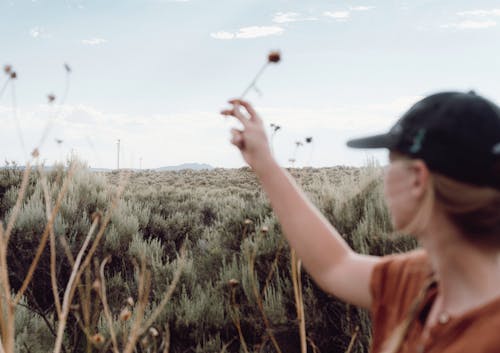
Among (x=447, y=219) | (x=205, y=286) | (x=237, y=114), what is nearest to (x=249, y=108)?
(x=237, y=114)

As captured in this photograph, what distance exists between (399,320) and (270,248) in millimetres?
3490

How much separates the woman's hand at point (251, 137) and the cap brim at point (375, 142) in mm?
310

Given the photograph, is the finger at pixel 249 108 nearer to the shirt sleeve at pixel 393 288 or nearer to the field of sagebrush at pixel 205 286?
the shirt sleeve at pixel 393 288

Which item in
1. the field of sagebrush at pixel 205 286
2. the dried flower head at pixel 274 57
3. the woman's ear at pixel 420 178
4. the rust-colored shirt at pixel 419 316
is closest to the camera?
the rust-colored shirt at pixel 419 316

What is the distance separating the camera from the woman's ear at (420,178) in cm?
148

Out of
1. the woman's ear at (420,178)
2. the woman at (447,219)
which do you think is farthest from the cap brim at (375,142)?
the woman's ear at (420,178)

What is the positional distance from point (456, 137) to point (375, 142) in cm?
32

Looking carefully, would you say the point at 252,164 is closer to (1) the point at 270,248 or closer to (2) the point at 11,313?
(2) the point at 11,313

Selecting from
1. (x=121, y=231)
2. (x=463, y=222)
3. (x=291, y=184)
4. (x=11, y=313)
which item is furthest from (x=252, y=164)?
(x=121, y=231)

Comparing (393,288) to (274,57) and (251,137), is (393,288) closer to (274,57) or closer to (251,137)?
(251,137)

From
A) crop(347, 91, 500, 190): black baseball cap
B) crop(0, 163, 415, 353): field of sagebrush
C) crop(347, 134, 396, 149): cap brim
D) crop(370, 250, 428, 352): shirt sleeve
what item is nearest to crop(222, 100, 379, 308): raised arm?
crop(370, 250, 428, 352): shirt sleeve

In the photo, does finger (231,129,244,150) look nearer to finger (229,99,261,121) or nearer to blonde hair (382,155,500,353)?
finger (229,99,261,121)

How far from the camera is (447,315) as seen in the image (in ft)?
4.68

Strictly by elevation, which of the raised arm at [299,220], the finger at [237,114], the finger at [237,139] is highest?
the finger at [237,114]
